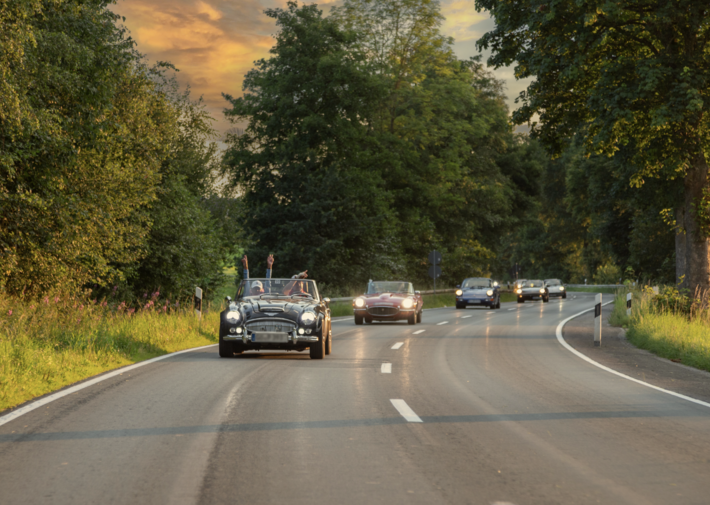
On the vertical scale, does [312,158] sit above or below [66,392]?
above

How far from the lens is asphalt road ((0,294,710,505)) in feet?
17.9

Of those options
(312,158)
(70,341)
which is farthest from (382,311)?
(312,158)

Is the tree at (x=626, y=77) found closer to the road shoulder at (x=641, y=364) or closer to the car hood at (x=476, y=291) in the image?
the road shoulder at (x=641, y=364)

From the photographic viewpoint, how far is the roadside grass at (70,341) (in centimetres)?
1066

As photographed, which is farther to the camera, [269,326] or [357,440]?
[269,326]

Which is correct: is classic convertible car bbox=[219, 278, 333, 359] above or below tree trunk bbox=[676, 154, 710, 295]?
below

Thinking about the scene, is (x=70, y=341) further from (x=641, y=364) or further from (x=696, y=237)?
(x=696, y=237)

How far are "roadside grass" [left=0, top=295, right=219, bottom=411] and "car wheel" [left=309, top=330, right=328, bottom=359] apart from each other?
2.94m

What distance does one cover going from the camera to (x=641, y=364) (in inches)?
592

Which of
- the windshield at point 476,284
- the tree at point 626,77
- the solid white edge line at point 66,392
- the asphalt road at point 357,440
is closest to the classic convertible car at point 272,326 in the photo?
the solid white edge line at point 66,392

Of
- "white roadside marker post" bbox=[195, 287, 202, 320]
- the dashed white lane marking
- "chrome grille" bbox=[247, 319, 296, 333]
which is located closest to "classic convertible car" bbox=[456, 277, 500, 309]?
"white roadside marker post" bbox=[195, 287, 202, 320]

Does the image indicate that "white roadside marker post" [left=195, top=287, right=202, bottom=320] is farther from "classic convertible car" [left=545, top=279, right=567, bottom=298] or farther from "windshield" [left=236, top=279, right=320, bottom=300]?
"classic convertible car" [left=545, top=279, right=567, bottom=298]

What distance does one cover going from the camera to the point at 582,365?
14.6m

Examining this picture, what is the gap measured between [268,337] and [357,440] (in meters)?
7.51
